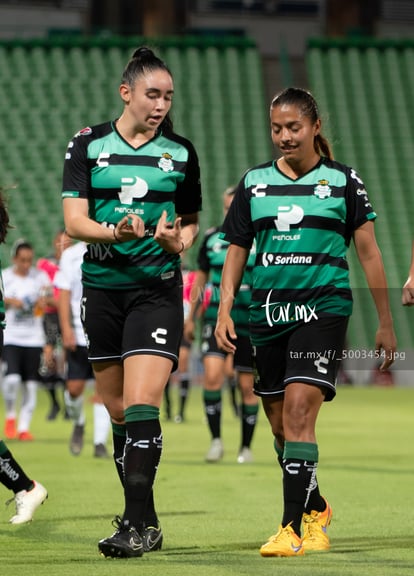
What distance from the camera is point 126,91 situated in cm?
632

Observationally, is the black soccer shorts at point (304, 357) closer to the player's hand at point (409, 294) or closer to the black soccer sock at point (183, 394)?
the player's hand at point (409, 294)

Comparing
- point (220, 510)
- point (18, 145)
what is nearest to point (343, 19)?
point (18, 145)

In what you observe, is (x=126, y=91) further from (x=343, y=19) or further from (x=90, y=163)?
(x=343, y=19)

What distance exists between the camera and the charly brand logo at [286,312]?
625 cm

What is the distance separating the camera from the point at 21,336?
15.1m

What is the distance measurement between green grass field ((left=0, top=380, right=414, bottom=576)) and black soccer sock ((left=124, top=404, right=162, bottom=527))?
0.92 ft

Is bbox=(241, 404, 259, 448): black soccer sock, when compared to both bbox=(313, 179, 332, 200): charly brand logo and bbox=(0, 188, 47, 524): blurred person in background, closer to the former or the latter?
bbox=(0, 188, 47, 524): blurred person in background

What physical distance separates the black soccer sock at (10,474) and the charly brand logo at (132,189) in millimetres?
1705

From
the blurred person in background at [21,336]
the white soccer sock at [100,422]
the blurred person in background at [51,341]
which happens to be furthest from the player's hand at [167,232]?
the blurred person in background at [51,341]

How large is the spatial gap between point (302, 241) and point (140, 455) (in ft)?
4.17

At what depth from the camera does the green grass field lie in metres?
5.91

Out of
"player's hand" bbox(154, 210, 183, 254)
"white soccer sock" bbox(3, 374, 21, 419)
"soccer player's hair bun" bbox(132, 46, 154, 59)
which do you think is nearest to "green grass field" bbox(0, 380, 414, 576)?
"white soccer sock" bbox(3, 374, 21, 419)

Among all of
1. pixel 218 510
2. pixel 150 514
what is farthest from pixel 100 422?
pixel 150 514

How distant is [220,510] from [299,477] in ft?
6.97
